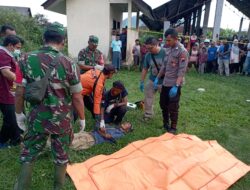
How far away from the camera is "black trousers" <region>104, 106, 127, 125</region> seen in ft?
16.4

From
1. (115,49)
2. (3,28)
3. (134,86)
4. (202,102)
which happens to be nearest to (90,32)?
(115,49)

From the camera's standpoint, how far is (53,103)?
2.43 m

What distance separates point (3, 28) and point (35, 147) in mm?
2220

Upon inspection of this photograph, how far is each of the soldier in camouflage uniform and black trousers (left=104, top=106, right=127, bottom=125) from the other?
2.34 metres

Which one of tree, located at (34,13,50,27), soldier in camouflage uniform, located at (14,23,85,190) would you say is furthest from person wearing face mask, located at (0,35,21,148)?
tree, located at (34,13,50,27)

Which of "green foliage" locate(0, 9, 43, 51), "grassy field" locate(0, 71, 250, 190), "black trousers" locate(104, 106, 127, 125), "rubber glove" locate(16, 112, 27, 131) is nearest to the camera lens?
"rubber glove" locate(16, 112, 27, 131)

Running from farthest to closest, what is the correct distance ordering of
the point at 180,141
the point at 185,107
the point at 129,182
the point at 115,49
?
the point at 115,49 < the point at 185,107 < the point at 180,141 < the point at 129,182

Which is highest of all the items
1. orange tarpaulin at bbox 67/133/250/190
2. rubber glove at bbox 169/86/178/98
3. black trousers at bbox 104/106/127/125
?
rubber glove at bbox 169/86/178/98

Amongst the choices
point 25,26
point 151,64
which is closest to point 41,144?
point 151,64

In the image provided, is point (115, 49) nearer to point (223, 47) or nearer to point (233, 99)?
point (223, 47)

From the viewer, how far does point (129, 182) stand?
10.3ft

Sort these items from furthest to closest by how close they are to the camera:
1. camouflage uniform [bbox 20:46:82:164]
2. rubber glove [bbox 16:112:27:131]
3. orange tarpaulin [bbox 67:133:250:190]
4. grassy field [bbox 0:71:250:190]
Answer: grassy field [bbox 0:71:250:190]
orange tarpaulin [bbox 67:133:250:190]
rubber glove [bbox 16:112:27:131]
camouflage uniform [bbox 20:46:82:164]

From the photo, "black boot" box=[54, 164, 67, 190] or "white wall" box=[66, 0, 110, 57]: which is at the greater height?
"white wall" box=[66, 0, 110, 57]

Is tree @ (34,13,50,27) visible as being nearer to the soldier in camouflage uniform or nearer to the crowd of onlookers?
the crowd of onlookers
